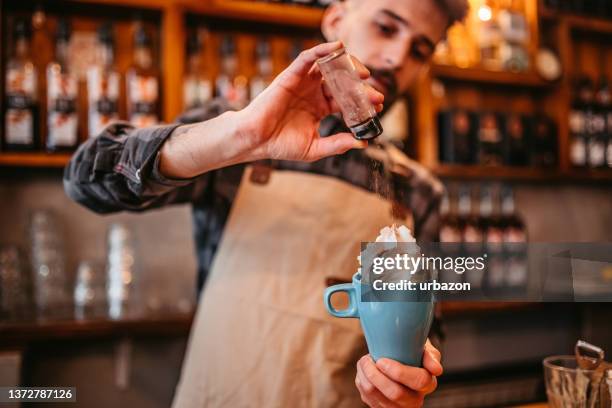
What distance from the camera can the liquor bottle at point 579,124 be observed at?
8.74ft

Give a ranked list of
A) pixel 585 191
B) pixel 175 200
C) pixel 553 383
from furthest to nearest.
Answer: pixel 585 191, pixel 175 200, pixel 553 383

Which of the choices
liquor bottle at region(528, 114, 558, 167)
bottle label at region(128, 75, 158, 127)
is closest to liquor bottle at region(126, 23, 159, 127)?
bottle label at region(128, 75, 158, 127)

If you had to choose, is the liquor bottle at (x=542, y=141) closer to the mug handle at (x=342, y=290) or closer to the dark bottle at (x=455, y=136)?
the dark bottle at (x=455, y=136)

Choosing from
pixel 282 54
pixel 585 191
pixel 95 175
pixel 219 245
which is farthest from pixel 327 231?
pixel 585 191

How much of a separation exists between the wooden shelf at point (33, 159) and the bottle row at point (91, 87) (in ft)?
0.11

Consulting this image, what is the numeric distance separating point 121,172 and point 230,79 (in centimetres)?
128

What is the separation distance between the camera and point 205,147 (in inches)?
29.9

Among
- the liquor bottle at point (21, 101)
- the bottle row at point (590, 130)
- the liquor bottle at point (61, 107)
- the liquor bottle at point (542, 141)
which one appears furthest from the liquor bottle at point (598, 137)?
the liquor bottle at point (21, 101)

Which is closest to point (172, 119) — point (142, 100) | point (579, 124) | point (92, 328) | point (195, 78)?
point (142, 100)

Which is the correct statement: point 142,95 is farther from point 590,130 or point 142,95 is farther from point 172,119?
point 590,130

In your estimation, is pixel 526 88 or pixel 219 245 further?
pixel 526 88

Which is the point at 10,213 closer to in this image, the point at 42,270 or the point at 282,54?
the point at 42,270

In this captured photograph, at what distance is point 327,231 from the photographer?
117 cm

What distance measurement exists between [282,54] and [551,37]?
133 centimetres
